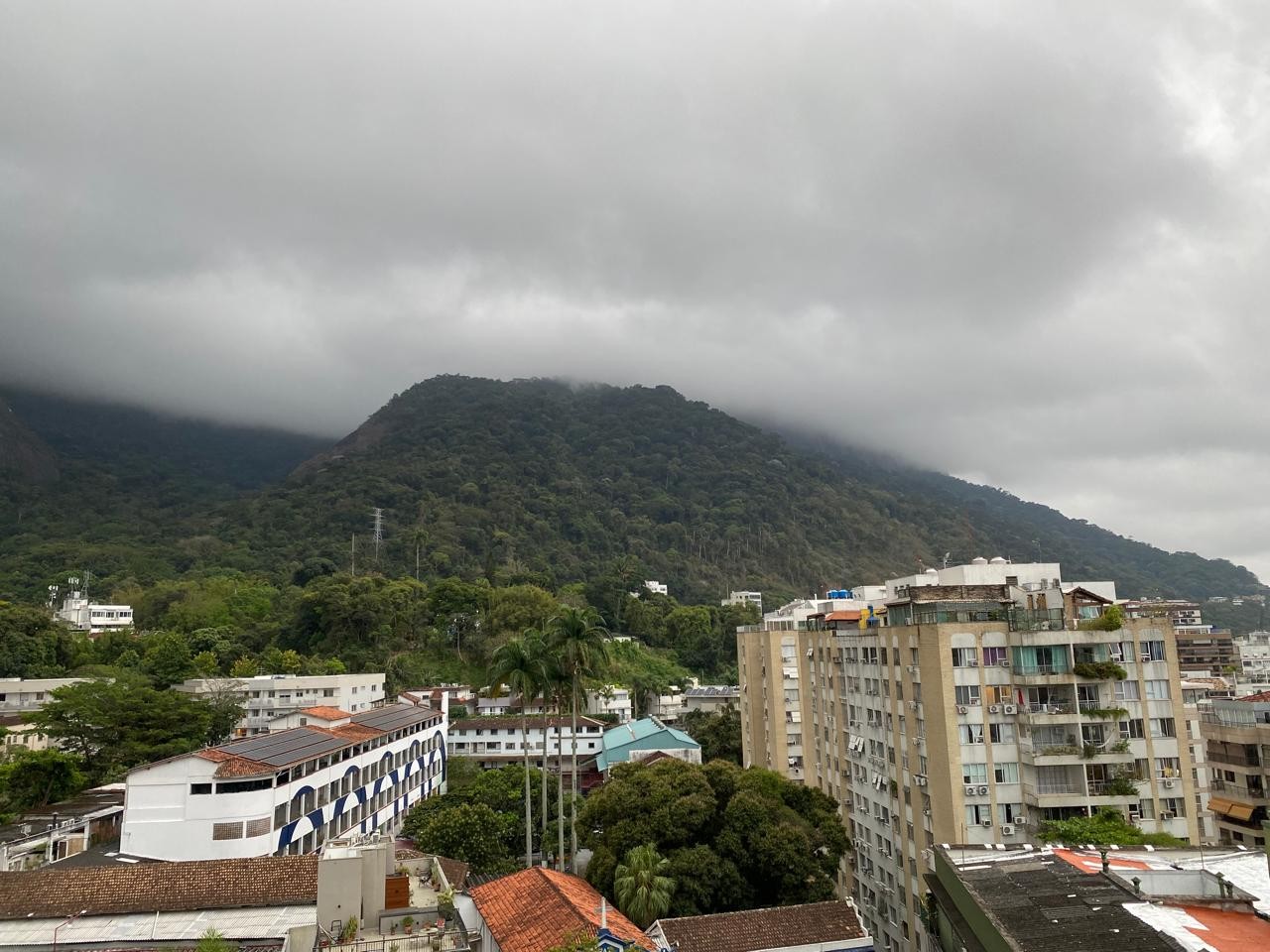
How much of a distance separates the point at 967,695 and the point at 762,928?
1487cm

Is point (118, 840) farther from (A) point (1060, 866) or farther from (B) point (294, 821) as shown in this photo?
(A) point (1060, 866)

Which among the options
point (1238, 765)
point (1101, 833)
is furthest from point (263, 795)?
point (1238, 765)

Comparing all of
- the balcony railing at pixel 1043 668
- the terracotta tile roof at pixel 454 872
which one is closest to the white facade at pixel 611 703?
the terracotta tile roof at pixel 454 872

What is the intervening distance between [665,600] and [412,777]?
85.1 meters

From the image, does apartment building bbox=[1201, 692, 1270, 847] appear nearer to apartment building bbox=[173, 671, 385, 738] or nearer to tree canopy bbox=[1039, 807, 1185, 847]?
tree canopy bbox=[1039, 807, 1185, 847]

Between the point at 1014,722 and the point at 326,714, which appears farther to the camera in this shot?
the point at 326,714

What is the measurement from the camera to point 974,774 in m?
35.2

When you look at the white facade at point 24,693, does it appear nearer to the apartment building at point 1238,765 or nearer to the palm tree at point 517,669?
the palm tree at point 517,669

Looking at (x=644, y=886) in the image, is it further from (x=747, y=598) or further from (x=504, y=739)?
(x=747, y=598)

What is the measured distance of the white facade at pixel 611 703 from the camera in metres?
92.6

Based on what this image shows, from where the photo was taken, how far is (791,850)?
33688 mm

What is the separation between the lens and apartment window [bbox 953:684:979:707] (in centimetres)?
3578

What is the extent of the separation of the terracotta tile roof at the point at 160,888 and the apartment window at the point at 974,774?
2731 cm

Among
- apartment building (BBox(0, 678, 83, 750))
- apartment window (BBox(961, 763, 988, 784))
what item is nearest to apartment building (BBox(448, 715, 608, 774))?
apartment building (BBox(0, 678, 83, 750))
